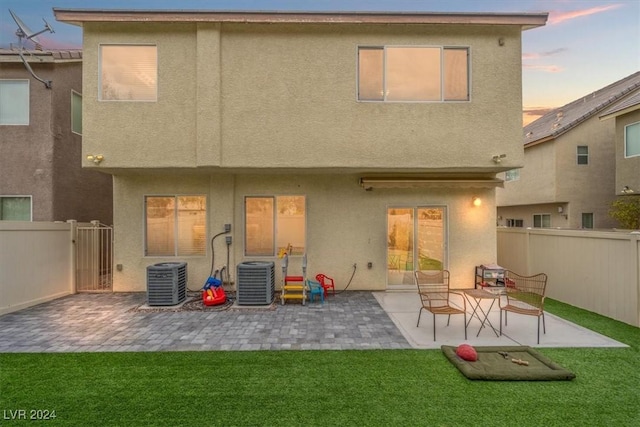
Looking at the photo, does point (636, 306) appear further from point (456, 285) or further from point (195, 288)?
point (195, 288)

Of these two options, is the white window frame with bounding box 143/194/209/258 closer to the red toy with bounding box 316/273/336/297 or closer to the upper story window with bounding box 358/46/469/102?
the red toy with bounding box 316/273/336/297

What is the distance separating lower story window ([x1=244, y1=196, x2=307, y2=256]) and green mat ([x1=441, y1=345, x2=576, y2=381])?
614 cm

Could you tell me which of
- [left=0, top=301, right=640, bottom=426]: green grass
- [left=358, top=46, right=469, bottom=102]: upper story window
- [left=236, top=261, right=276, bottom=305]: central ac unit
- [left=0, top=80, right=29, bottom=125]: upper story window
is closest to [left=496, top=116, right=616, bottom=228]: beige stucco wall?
[left=358, top=46, right=469, bottom=102]: upper story window

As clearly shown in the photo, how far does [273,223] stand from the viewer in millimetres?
10539

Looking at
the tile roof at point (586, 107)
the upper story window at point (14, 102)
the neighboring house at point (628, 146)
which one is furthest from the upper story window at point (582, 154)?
the upper story window at point (14, 102)

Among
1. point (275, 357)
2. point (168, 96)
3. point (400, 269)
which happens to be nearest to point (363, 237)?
point (400, 269)

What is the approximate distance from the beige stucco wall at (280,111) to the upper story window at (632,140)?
37.3 ft

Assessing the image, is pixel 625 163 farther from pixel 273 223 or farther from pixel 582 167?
pixel 273 223

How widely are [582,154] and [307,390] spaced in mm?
22315

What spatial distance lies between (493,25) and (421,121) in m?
3.60

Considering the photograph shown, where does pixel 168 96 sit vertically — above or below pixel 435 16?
below

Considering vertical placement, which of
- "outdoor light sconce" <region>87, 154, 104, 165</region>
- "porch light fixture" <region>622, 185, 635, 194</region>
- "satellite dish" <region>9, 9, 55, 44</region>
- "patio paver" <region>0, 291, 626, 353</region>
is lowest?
"patio paver" <region>0, 291, 626, 353</region>

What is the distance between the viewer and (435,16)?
891 centimetres

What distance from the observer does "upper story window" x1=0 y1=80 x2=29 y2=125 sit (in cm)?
1130
